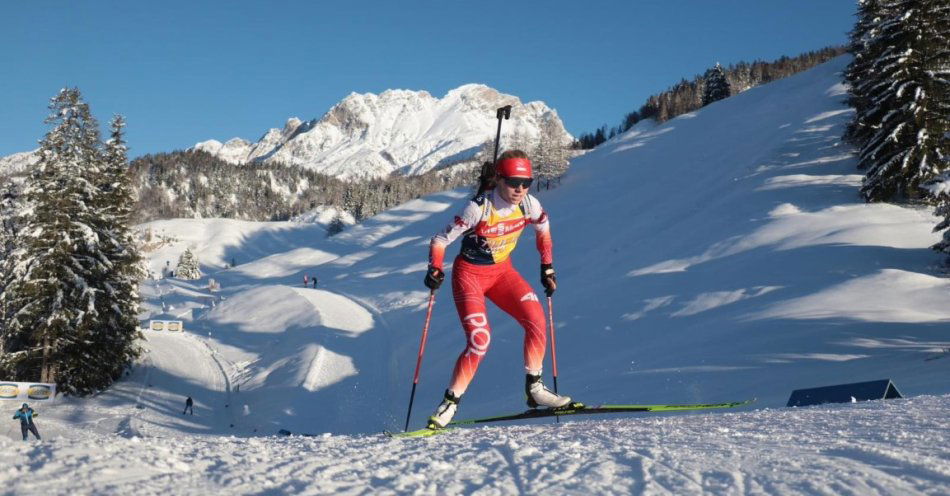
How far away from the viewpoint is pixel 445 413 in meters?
5.95

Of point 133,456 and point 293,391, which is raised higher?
point 133,456

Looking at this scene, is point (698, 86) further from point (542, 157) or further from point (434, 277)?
point (434, 277)

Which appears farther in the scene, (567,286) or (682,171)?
(682,171)

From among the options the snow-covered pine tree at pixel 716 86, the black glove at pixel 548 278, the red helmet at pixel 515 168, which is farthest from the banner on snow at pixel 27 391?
the snow-covered pine tree at pixel 716 86

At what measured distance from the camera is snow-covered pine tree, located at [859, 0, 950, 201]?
24234mm

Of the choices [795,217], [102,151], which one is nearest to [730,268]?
[795,217]

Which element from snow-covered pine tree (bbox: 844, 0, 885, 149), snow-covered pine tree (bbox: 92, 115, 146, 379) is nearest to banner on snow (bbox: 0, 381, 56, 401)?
snow-covered pine tree (bbox: 92, 115, 146, 379)

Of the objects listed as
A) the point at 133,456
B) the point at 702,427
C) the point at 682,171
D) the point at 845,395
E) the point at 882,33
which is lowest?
the point at 845,395

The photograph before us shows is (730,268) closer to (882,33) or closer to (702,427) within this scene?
(882,33)

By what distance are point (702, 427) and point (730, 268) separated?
19.3m

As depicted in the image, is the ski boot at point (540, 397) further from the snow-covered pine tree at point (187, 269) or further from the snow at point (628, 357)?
the snow-covered pine tree at point (187, 269)

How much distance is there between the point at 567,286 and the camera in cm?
3019

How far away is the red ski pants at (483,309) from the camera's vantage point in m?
6.00

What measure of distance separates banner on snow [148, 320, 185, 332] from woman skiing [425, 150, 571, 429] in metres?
37.4
